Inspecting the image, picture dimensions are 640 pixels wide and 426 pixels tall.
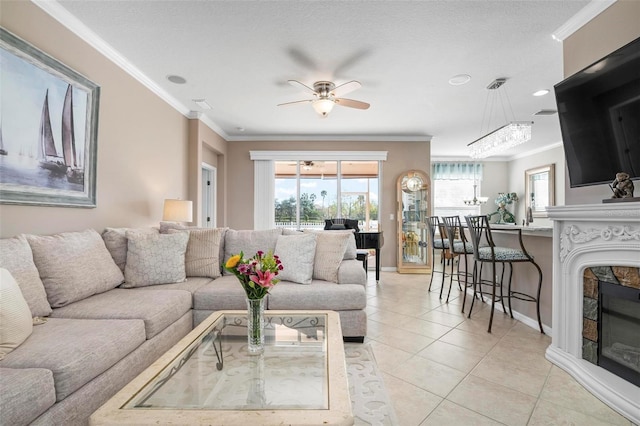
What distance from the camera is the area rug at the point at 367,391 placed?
1.59 m

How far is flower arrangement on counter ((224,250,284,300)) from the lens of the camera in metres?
1.47

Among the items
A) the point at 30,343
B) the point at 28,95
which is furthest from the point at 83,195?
the point at 30,343

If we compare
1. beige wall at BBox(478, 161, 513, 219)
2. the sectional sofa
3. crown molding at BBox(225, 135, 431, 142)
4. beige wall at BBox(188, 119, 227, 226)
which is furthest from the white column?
beige wall at BBox(478, 161, 513, 219)

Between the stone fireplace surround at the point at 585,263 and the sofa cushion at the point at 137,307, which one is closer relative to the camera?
the stone fireplace surround at the point at 585,263

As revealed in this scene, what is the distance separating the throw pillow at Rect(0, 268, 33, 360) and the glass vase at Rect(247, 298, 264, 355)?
1.02m

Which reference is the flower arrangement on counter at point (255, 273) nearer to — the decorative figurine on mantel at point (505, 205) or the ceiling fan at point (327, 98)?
the ceiling fan at point (327, 98)

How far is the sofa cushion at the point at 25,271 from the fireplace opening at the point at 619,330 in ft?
11.4

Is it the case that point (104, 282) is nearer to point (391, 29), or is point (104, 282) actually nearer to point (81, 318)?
point (81, 318)

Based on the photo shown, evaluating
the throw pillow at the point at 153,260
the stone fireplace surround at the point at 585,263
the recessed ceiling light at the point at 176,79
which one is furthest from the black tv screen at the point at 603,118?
the recessed ceiling light at the point at 176,79

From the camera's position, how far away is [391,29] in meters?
2.42

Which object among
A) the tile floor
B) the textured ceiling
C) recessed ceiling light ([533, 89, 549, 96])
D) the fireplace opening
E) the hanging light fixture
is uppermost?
the textured ceiling

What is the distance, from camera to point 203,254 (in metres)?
2.89

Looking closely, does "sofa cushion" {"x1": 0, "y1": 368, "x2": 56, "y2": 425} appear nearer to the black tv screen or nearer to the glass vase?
the glass vase

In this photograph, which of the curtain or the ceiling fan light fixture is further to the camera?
the curtain
